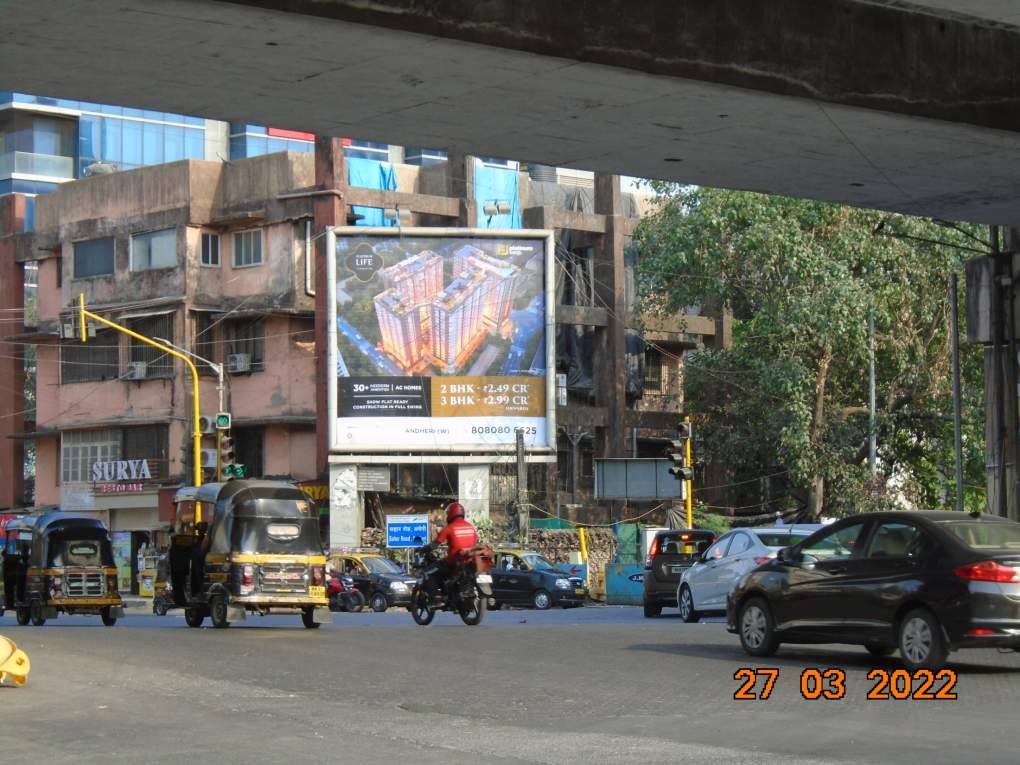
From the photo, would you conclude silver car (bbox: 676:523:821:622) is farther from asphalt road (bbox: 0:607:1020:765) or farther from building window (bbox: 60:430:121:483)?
building window (bbox: 60:430:121:483)

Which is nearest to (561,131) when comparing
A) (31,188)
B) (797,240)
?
(797,240)

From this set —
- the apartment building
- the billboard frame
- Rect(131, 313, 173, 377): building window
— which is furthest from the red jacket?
Rect(131, 313, 173, 377): building window

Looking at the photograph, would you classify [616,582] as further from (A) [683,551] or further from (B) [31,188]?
(B) [31,188]

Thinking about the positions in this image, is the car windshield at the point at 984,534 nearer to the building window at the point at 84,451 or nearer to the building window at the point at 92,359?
the building window at the point at 92,359

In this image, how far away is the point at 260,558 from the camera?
2350 centimetres

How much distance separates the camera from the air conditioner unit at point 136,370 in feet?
189

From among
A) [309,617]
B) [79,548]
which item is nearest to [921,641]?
[309,617]

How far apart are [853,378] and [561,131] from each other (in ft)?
117

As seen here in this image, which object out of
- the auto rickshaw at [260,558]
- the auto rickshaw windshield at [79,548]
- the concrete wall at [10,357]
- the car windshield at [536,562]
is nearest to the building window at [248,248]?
the concrete wall at [10,357]

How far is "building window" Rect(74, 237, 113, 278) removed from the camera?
58.4 metres

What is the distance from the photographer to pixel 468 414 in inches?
2008

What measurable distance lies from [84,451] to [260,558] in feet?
127

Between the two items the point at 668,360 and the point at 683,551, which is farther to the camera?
the point at 668,360

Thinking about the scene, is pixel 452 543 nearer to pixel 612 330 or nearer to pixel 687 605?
pixel 687 605
